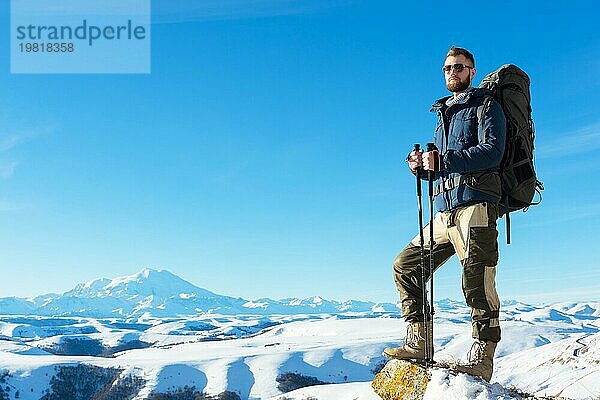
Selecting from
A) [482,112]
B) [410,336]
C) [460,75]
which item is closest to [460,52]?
[460,75]

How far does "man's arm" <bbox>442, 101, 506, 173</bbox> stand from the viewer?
7.05m

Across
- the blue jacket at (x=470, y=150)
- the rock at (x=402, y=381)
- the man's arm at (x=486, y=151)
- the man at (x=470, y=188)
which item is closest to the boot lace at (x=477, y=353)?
the man at (x=470, y=188)

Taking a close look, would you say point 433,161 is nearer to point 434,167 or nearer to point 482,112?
point 434,167

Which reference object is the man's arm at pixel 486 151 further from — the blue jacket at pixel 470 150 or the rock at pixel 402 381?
the rock at pixel 402 381

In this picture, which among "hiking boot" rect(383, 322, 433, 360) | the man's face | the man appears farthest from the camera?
"hiking boot" rect(383, 322, 433, 360)

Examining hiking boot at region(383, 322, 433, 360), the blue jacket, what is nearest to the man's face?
the blue jacket

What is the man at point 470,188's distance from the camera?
7.20 m

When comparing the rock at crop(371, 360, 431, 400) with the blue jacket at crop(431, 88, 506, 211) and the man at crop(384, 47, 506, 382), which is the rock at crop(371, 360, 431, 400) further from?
the blue jacket at crop(431, 88, 506, 211)

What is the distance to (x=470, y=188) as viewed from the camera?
7375 mm

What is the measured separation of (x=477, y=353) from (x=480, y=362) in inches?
4.5

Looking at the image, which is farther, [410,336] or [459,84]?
[410,336]

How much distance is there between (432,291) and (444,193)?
129cm

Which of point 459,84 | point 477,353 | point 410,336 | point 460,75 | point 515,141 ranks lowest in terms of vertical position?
point 477,353

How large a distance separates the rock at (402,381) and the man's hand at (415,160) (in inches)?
99.7
